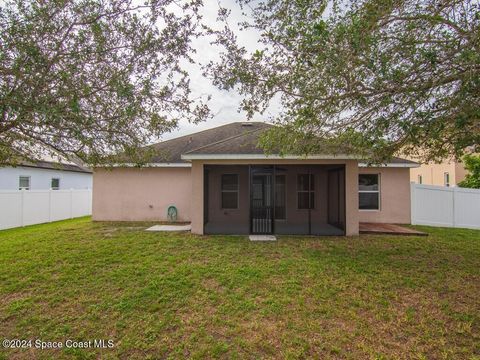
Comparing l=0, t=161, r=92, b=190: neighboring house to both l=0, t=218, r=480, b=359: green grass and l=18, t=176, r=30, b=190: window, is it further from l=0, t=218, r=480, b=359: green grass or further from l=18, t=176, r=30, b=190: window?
l=0, t=218, r=480, b=359: green grass

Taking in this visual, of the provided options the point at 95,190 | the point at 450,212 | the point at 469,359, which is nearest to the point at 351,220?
the point at 450,212

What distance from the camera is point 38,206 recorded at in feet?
42.7

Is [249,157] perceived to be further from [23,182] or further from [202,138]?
[23,182]

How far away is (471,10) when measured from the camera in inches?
180

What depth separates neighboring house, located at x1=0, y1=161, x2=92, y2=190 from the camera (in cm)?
1391

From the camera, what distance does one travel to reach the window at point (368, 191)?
1244 centimetres

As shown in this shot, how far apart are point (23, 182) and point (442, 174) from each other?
27.2 meters

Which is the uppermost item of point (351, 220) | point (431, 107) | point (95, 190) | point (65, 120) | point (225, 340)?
point (431, 107)

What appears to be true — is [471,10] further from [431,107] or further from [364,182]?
[364,182]

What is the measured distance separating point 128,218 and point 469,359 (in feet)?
42.0

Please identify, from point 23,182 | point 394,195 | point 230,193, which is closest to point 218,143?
point 230,193

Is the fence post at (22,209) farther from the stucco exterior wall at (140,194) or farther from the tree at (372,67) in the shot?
the tree at (372,67)

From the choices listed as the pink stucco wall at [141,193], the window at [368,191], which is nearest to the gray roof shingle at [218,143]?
the pink stucco wall at [141,193]

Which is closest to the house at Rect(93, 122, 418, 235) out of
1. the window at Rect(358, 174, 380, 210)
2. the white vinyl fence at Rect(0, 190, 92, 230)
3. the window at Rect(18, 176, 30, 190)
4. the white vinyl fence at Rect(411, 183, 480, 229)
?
the window at Rect(358, 174, 380, 210)
